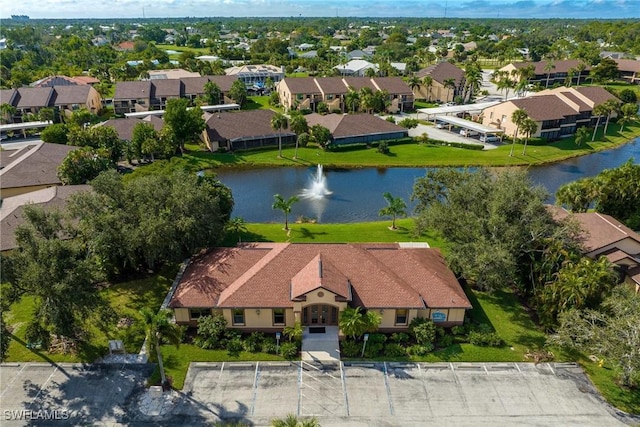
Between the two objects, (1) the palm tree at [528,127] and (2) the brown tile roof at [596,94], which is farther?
(2) the brown tile roof at [596,94]

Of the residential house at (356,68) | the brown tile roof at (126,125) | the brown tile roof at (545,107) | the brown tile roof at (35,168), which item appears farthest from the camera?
the residential house at (356,68)

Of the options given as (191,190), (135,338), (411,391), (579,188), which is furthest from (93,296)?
(579,188)

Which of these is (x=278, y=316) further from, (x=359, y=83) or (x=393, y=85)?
(x=393, y=85)

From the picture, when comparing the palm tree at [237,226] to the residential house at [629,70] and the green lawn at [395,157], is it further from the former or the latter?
the residential house at [629,70]

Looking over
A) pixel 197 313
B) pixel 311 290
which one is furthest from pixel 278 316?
pixel 197 313

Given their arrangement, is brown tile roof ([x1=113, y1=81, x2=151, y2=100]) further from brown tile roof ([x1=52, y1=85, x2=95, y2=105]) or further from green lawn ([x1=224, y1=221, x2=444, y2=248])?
green lawn ([x1=224, y1=221, x2=444, y2=248])

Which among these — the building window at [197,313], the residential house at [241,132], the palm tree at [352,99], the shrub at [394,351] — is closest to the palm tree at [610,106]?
the palm tree at [352,99]

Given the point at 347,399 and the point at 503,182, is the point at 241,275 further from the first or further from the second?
the point at 503,182
